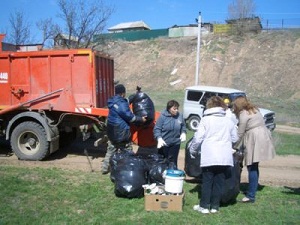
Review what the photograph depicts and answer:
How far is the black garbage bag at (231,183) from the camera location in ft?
17.8

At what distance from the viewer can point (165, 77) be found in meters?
40.5

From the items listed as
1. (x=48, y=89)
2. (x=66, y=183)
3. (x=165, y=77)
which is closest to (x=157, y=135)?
(x=66, y=183)

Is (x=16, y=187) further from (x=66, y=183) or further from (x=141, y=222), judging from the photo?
(x=141, y=222)

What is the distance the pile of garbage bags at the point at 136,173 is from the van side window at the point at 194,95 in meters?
9.68

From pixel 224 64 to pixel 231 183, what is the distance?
34460mm

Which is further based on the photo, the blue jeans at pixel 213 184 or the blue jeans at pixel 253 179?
the blue jeans at pixel 253 179

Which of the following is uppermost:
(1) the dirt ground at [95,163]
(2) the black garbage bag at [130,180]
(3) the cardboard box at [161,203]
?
(2) the black garbage bag at [130,180]

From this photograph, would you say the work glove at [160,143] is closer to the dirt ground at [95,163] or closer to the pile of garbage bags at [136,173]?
the pile of garbage bags at [136,173]

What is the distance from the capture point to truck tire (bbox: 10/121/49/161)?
8.36m

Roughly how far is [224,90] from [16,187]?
11.1 meters

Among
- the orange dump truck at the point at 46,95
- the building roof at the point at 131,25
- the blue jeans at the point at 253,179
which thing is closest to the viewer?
the blue jeans at the point at 253,179

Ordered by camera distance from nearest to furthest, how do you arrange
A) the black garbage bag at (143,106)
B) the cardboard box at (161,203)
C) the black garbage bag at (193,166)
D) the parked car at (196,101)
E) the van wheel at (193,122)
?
the cardboard box at (161,203)
the black garbage bag at (193,166)
the black garbage bag at (143,106)
the parked car at (196,101)
the van wheel at (193,122)

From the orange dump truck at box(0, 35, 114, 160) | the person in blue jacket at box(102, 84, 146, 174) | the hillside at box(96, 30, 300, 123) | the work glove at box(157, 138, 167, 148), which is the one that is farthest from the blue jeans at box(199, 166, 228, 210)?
the hillside at box(96, 30, 300, 123)

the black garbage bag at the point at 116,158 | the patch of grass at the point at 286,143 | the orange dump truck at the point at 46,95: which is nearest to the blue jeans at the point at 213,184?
the black garbage bag at the point at 116,158
